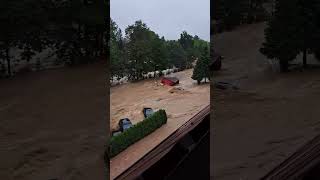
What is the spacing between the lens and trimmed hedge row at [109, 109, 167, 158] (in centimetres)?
390

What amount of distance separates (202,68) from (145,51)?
0.50m

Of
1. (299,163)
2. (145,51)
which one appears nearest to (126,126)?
(145,51)

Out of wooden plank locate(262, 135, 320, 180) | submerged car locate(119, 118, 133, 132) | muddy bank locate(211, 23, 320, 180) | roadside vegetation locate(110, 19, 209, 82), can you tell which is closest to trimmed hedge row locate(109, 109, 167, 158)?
submerged car locate(119, 118, 133, 132)

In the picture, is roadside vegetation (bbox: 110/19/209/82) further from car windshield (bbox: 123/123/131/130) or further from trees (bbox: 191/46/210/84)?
car windshield (bbox: 123/123/131/130)

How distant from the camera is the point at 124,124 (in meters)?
3.97

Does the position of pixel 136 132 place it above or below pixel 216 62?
below

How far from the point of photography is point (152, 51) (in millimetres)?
4074

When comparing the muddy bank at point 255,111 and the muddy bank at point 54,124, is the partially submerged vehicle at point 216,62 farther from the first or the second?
the muddy bank at point 54,124

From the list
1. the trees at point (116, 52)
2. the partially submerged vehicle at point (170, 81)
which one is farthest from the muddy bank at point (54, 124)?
the partially submerged vehicle at point (170, 81)

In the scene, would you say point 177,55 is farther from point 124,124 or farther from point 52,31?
point 52,31

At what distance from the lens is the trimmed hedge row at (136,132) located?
12.8 feet

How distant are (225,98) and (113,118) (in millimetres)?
932

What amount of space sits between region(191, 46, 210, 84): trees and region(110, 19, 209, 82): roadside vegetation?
0.04 m

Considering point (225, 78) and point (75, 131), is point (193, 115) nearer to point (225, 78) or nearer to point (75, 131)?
point (225, 78)
